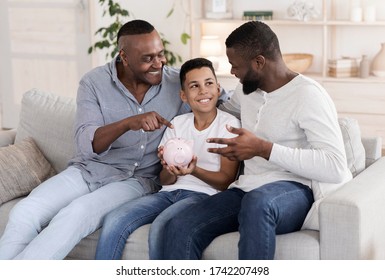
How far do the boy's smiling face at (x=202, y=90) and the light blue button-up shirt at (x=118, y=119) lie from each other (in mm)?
197

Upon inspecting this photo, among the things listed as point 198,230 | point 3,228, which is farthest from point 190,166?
point 3,228

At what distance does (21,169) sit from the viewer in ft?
10.8

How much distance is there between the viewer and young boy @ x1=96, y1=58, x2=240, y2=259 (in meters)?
2.76

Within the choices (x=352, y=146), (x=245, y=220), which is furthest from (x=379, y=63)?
(x=245, y=220)

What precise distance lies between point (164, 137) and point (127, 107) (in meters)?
0.20

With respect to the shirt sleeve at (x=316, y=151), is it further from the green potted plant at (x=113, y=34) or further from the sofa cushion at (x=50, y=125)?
the green potted plant at (x=113, y=34)

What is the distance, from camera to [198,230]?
2.62 metres

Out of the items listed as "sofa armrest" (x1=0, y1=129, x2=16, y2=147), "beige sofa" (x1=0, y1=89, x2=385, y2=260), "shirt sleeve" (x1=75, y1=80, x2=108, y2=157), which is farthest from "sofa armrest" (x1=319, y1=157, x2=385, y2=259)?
"sofa armrest" (x1=0, y1=129, x2=16, y2=147)

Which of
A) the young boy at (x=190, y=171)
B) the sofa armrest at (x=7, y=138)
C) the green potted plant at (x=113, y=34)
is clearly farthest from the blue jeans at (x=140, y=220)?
the green potted plant at (x=113, y=34)

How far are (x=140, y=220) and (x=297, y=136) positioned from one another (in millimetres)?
635

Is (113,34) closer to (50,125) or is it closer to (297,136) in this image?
(50,125)

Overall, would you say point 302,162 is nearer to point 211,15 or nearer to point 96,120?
point 96,120

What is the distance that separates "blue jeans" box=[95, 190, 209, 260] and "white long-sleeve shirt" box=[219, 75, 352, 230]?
0.23 m
